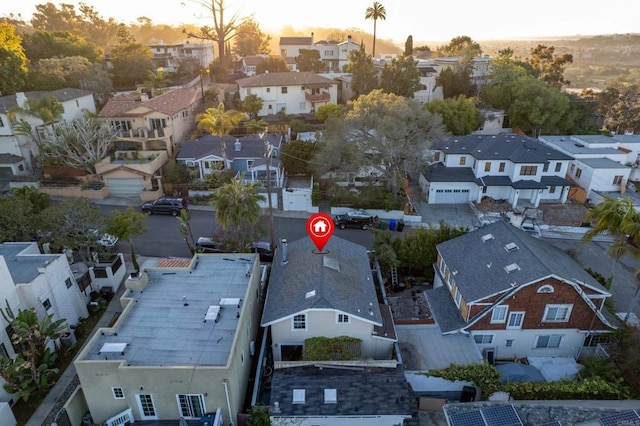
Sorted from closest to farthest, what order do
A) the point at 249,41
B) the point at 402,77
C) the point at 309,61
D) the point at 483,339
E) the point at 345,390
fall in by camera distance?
1. the point at 345,390
2. the point at 483,339
3. the point at 402,77
4. the point at 309,61
5. the point at 249,41

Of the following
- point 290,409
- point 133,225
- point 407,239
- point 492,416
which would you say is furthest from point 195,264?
point 492,416

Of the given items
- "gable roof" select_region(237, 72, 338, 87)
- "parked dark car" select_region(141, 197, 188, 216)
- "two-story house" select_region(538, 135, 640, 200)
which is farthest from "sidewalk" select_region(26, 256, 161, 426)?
"two-story house" select_region(538, 135, 640, 200)

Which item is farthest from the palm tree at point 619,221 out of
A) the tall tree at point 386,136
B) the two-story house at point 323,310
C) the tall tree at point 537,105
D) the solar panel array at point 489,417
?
the tall tree at point 537,105

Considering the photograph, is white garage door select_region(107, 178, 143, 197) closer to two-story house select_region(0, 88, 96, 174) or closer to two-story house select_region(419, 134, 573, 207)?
two-story house select_region(0, 88, 96, 174)

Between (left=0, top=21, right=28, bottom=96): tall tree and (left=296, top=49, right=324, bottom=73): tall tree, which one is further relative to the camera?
(left=296, top=49, right=324, bottom=73): tall tree

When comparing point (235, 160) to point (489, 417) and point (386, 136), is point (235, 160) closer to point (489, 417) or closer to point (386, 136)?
point (386, 136)

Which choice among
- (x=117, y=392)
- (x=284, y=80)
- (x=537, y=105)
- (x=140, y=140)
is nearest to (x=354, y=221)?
(x=117, y=392)

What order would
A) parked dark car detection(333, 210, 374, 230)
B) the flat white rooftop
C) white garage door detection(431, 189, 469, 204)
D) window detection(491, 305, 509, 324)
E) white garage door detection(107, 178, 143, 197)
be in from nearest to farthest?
the flat white rooftop → window detection(491, 305, 509, 324) → parked dark car detection(333, 210, 374, 230) → white garage door detection(431, 189, 469, 204) → white garage door detection(107, 178, 143, 197)
